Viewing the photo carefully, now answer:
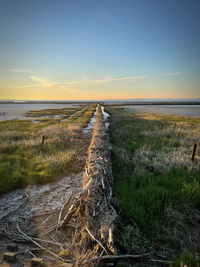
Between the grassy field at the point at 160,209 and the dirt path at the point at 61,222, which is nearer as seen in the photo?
the dirt path at the point at 61,222

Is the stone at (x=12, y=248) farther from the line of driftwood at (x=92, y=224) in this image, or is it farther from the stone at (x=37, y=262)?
the line of driftwood at (x=92, y=224)

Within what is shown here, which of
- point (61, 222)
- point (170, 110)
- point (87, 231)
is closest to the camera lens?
point (87, 231)

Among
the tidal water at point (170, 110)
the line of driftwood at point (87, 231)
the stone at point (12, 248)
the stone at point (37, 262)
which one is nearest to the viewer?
the line of driftwood at point (87, 231)

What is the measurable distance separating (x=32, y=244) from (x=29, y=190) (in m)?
1.99

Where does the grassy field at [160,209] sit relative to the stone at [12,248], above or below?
above

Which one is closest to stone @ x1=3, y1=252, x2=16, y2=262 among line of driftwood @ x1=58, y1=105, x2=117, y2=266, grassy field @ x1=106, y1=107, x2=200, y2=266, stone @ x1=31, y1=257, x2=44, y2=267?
stone @ x1=31, y1=257, x2=44, y2=267

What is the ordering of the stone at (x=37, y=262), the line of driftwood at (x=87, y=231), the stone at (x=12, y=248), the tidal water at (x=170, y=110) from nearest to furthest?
the line of driftwood at (x=87, y=231) < the stone at (x=37, y=262) < the stone at (x=12, y=248) < the tidal water at (x=170, y=110)

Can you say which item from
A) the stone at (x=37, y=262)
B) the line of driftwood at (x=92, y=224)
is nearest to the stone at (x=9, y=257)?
the stone at (x=37, y=262)

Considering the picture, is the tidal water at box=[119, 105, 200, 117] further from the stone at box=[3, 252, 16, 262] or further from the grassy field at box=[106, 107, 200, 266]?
the stone at box=[3, 252, 16, 262]

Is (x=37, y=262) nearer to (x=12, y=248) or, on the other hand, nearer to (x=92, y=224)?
(x=12, y=248)

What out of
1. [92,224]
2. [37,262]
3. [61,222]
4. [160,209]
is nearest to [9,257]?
[37,262]

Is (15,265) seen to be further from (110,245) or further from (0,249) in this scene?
(110,245)

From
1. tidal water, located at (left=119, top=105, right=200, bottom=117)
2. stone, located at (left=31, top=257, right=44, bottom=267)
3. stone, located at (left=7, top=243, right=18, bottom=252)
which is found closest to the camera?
stone, located at (left=31, top=257, right=44, bottom=267)

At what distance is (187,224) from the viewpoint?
307 centimetres
